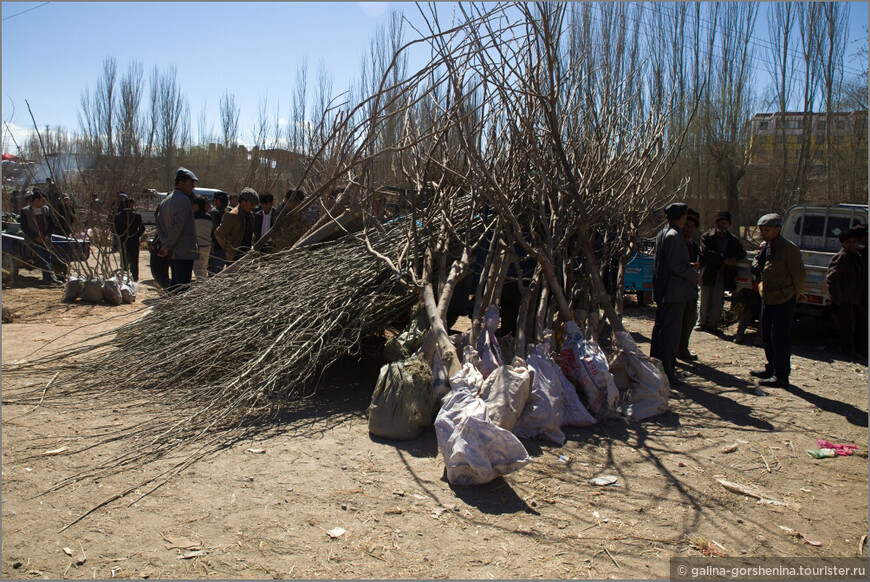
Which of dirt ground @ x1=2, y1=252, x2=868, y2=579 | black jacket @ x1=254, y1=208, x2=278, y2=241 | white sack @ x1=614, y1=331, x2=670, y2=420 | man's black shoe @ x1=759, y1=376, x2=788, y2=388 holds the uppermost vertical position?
black jacket @ x1=254, y1=208, x2=278, y2=241

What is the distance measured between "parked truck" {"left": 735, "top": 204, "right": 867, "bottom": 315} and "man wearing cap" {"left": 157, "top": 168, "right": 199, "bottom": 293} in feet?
22.6

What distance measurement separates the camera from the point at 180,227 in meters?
7.21

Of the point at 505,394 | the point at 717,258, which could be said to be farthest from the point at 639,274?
the point at 505,394

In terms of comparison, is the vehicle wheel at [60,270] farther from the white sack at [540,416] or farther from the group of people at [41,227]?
the white sack at [540,416]

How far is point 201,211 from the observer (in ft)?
32.2

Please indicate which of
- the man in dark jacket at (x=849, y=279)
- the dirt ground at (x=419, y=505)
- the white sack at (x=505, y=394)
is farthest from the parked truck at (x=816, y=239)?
the white sack at (x=505, y=394)

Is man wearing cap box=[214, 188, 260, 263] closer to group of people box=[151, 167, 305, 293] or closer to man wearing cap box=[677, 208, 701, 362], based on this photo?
group of people box=[151, 167, 305, 293]

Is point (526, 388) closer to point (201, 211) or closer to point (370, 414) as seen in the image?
point (370, 414)

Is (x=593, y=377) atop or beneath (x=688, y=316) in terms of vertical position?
beneath

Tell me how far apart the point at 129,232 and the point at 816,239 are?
10.5m

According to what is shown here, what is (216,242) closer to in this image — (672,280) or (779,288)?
(672,280)

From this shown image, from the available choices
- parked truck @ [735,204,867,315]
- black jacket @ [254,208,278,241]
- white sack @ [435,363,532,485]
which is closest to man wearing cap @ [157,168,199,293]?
black jacket @ [254,208,278,241]

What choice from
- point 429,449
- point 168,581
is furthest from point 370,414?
point 168,581

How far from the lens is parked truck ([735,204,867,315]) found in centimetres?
750
